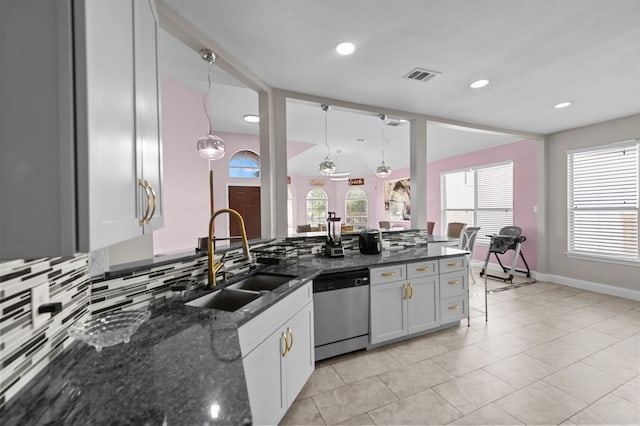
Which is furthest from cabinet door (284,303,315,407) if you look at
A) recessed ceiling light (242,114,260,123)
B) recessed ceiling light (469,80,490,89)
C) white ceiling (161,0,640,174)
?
recessed ceiling light (242,114,260,123)

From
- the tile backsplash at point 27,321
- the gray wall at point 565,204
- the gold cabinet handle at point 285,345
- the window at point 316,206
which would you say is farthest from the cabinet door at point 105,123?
the window at point 316,206

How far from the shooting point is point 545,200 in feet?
16.2

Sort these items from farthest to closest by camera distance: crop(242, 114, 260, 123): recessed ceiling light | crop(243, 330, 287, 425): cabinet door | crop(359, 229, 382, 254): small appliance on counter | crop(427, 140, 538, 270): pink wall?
crop(427, 140, 538, 270): pink wall < crop(242, 114, 260, 123): recessed ceiling light < crop(359, 229, 382, 254): small appliance on counter < crop(243, 330, 287, 425): cabinet door

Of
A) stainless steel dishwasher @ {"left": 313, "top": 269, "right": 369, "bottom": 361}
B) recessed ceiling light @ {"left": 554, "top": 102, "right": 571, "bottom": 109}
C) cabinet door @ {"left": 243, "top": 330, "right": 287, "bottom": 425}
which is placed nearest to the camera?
cabinet door @ {"left": 243, "top": 330, "right": 287, "bottom": 425}

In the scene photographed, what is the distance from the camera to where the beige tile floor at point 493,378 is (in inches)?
71.8

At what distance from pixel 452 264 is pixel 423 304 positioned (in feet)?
1.84

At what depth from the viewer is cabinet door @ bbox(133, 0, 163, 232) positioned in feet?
2.80

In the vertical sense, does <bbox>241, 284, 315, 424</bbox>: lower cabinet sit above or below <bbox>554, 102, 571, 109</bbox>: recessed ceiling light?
below

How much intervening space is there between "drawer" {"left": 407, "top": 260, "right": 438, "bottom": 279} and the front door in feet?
10.8

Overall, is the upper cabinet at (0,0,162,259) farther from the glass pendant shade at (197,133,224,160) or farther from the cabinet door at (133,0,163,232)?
the glass pendant shade at (197,133,224,160)

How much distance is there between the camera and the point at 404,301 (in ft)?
8.91

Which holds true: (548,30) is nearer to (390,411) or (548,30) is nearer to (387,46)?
(387,46)

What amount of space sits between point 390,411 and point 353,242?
1.75 metres

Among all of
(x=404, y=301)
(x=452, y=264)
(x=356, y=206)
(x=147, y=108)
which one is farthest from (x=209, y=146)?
(x=356, y=206)
